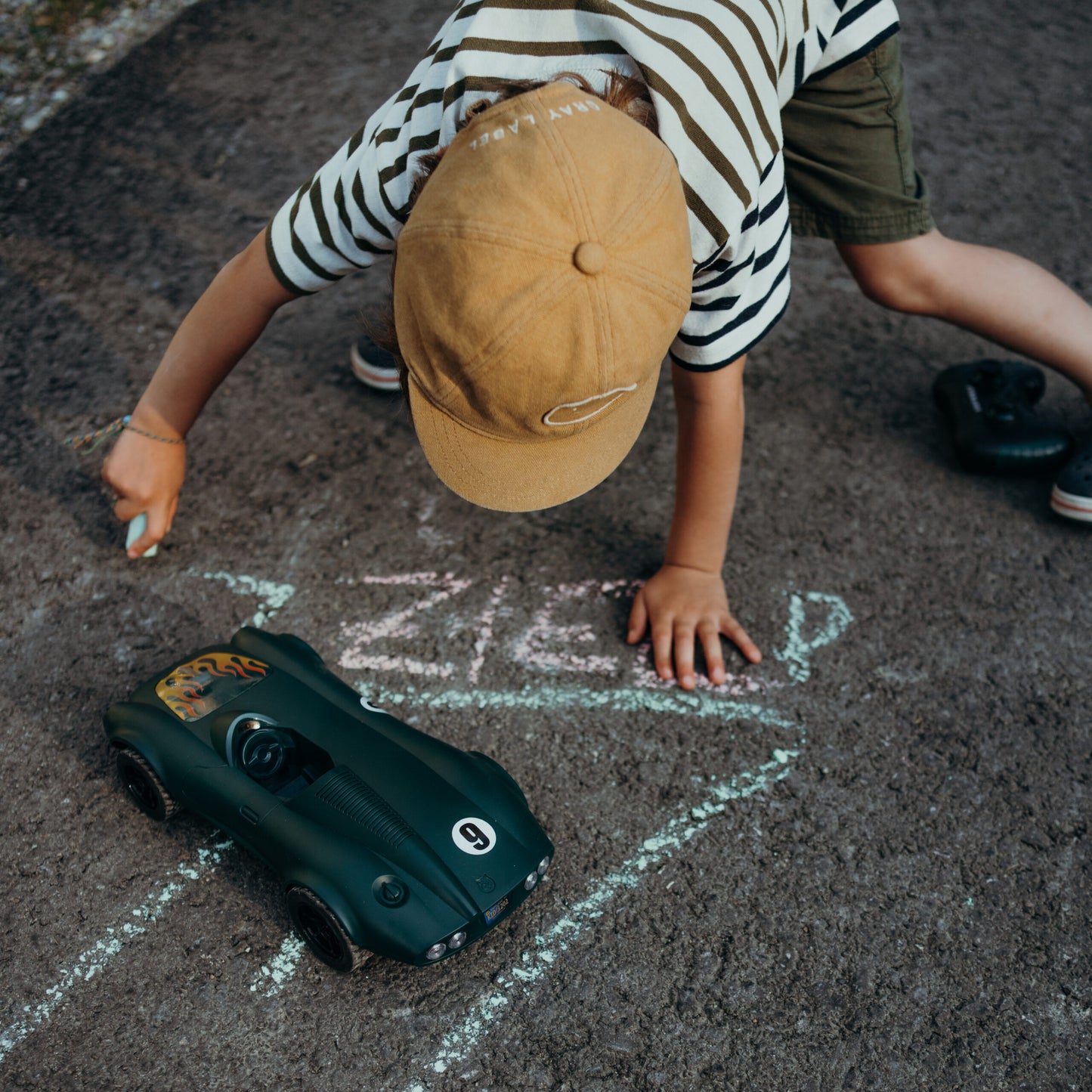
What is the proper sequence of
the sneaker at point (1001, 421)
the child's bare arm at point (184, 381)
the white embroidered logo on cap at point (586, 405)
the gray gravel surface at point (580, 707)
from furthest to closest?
the sneaker at point (1001, 421), the child's bare arm at point (184, 381), the gray gravel surface at point (580, 707), the white embroidered logo on cap at point (586, 405)

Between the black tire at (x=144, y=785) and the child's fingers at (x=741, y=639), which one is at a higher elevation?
the black tire at (x=144, y=785)

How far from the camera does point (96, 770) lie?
1613mm

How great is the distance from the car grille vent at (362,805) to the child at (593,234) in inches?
16.5

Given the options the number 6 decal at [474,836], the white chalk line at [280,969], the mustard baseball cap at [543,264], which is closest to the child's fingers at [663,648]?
the number 6 decal at [474,836]

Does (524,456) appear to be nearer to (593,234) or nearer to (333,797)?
(593,234)

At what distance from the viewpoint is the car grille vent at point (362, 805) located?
1.35 m

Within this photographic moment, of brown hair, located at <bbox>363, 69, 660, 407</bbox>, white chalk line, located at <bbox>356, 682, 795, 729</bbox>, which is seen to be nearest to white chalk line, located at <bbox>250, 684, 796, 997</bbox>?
white chalk line, located at <bbox>356, 682, 795, 729</bbox>

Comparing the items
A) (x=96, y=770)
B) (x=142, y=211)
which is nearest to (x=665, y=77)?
(x=96, y=770)

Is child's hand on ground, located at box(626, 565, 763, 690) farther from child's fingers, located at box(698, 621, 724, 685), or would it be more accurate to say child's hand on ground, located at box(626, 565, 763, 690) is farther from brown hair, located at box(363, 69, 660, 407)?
brown hair, located at box(363, 69, 660, 407)

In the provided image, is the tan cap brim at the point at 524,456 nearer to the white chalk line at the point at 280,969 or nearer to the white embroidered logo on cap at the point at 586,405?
the white embroidered logo on cap at the point at 586,405

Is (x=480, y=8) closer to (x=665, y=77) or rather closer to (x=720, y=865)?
(x=665, y=77)

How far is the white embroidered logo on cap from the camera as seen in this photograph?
1.26m

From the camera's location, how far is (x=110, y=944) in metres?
1.42

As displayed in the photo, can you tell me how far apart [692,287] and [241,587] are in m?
0.98
